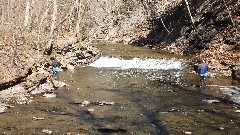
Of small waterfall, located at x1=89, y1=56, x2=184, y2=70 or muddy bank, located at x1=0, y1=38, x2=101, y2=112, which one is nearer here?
muddy bank, located at x1=0, y1=38, x2=101, y2=112

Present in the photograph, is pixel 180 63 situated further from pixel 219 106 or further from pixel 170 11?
pixel 170 11

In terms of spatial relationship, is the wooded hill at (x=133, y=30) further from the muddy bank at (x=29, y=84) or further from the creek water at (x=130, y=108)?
the creek water at (x=130, y=108)

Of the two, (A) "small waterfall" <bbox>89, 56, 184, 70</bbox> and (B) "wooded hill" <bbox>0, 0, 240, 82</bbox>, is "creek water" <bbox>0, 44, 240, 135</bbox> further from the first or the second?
(A) "small waterfall" <bbox>89, 56, 184, 70</bbox>

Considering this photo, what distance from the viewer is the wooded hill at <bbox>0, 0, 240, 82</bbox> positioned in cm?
2228

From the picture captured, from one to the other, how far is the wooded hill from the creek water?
3445 millimetres

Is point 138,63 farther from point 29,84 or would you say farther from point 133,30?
point 133,30

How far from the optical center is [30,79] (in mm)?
17578

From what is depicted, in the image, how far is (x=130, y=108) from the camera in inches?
557

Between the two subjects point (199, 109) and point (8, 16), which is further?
point (8, 16)

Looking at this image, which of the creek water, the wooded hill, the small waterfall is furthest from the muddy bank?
the small waterfall

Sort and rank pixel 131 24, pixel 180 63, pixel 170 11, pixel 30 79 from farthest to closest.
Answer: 1. pixel 131 24
2. pixel 170 11
3. pixel 180 63
4. pixel 30 79

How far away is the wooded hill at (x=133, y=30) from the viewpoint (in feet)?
73.1

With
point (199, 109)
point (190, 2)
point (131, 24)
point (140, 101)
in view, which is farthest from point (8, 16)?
point (131, 24)

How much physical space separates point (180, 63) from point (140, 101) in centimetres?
1367
